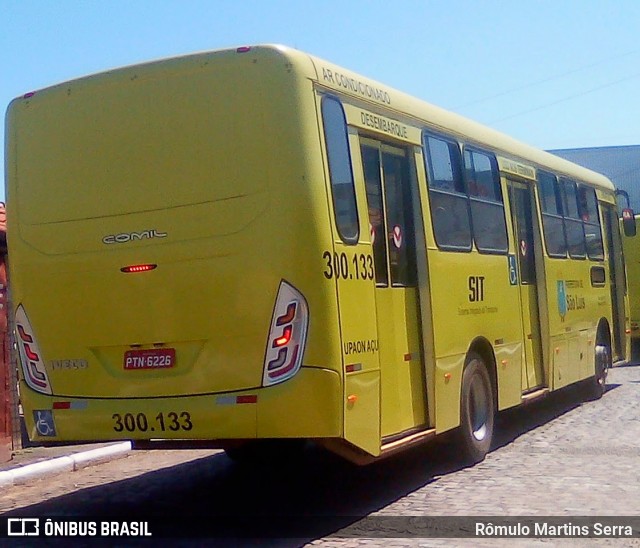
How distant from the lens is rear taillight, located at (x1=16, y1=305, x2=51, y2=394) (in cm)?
765

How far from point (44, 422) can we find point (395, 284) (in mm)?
2946

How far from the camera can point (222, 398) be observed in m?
6.93

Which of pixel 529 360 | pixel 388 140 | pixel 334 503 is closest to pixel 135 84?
pixel 388 140

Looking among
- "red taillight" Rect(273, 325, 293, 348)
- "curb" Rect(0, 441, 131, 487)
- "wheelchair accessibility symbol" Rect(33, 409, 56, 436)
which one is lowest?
"curb" Rect(0, 441, 131, 487)

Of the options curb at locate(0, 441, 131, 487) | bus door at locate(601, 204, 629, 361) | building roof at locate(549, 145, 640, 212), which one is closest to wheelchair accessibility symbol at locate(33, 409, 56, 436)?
curb at locate(0, 441, 131, 487)

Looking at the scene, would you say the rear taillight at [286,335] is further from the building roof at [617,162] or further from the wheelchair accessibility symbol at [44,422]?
the building roof at [617,162]

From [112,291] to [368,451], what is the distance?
2.18 m

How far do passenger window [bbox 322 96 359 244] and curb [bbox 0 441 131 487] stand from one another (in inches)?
178

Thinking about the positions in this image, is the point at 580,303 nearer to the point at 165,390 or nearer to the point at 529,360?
the point at 529,360

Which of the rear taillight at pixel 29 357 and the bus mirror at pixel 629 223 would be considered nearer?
the rear taillight at pixel 29 357

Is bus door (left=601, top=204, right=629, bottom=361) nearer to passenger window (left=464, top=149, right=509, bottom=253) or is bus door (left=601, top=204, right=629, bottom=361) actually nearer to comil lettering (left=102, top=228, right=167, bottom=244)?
passenger window (left=464, top=149, right=509, bottom=253)

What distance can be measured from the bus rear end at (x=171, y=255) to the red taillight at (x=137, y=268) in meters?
0.01

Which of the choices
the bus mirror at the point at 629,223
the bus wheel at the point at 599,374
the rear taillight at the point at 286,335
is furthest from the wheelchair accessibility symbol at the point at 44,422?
the bus mirror at the point at 629,223

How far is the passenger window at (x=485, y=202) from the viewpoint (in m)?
10.0
